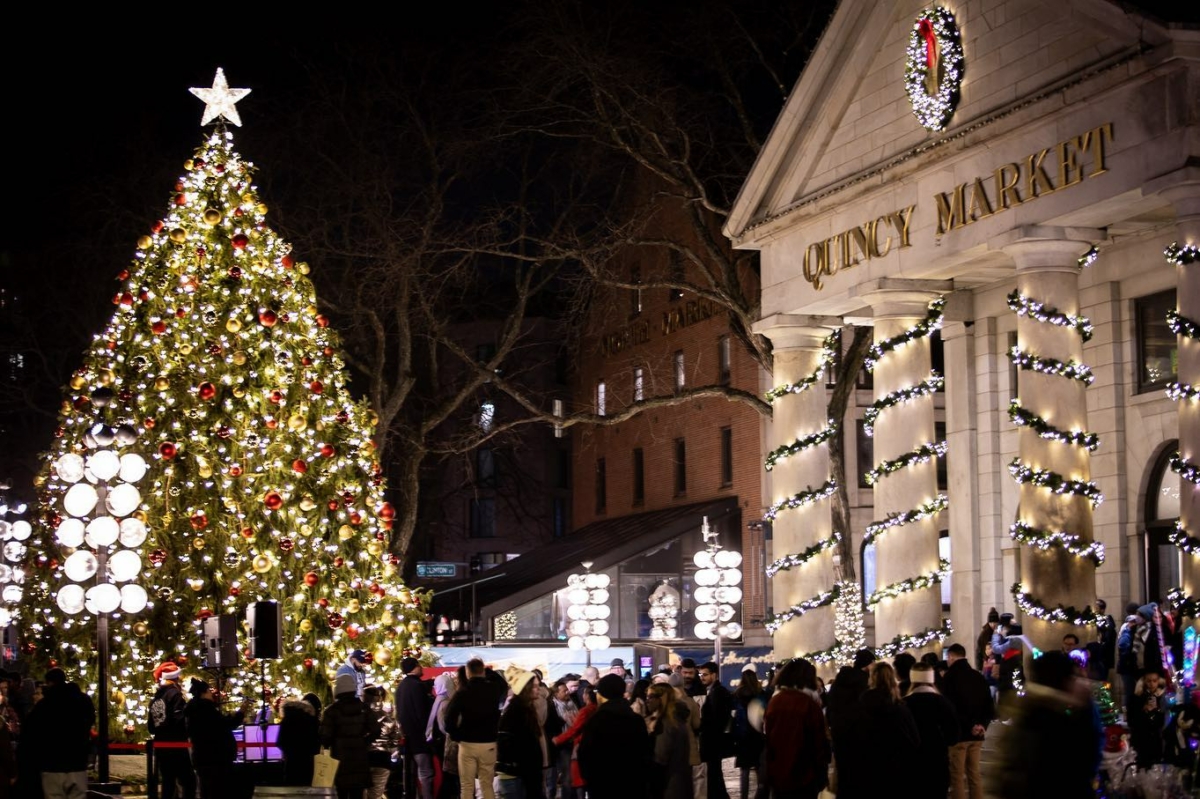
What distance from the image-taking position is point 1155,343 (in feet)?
92.7

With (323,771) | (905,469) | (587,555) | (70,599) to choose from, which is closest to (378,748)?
(323,771)

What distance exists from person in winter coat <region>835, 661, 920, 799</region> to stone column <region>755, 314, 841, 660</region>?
15375mm

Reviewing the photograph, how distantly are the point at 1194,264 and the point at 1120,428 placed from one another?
8242 millimetres

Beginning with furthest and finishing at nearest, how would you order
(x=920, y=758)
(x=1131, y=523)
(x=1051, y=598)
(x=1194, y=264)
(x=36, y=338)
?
(x=36, y=338)
(x=1131, y=523)
(x=1051, y=598)
(x=1194, y=264)
(x=920, y=758)

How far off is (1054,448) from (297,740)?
10.1 metres

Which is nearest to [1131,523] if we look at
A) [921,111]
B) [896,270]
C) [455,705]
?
[896,270]

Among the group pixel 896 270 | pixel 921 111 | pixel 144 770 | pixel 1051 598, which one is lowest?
pixel 144 770

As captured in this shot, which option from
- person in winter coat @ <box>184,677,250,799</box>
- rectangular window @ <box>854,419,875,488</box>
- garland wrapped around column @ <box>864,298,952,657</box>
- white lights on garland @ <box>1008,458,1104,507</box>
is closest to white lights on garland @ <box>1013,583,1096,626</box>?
white lights on garland @ <box>1008,458,1104,507</box>

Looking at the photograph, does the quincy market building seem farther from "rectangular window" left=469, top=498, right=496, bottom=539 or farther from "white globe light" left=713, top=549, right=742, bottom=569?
"rectangular window" left=469, top=498, right=496, bottom=539

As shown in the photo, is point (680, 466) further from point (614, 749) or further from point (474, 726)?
point (614, 749)

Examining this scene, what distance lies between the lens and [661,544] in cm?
5338

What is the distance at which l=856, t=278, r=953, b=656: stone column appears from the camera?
26.8 meters

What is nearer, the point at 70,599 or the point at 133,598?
the point at 133,598

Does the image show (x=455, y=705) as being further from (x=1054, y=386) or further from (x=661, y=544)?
(x=661, y=544)
